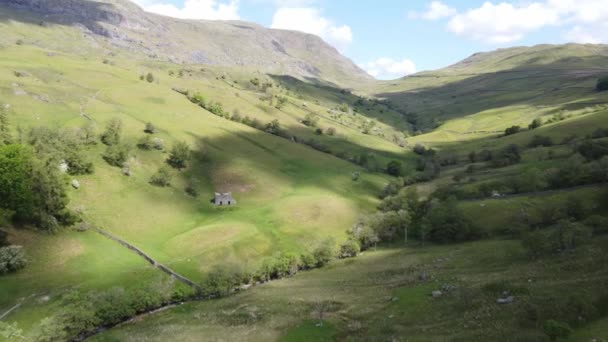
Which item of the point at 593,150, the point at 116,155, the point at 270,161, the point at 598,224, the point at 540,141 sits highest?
the point at 540,141

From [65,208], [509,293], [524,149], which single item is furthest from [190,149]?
[524,149]

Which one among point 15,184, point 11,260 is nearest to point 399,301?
point 11,260

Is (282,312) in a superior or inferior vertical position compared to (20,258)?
inferior

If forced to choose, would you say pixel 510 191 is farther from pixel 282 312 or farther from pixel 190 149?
pixel 190 149

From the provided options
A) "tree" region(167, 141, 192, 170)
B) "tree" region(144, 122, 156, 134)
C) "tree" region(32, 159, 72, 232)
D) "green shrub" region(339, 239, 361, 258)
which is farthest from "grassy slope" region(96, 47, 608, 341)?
"tree" region(144, 122, 156, 134)

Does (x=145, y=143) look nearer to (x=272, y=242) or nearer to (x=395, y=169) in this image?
(x=272, y=242)

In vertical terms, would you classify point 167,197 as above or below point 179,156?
below
